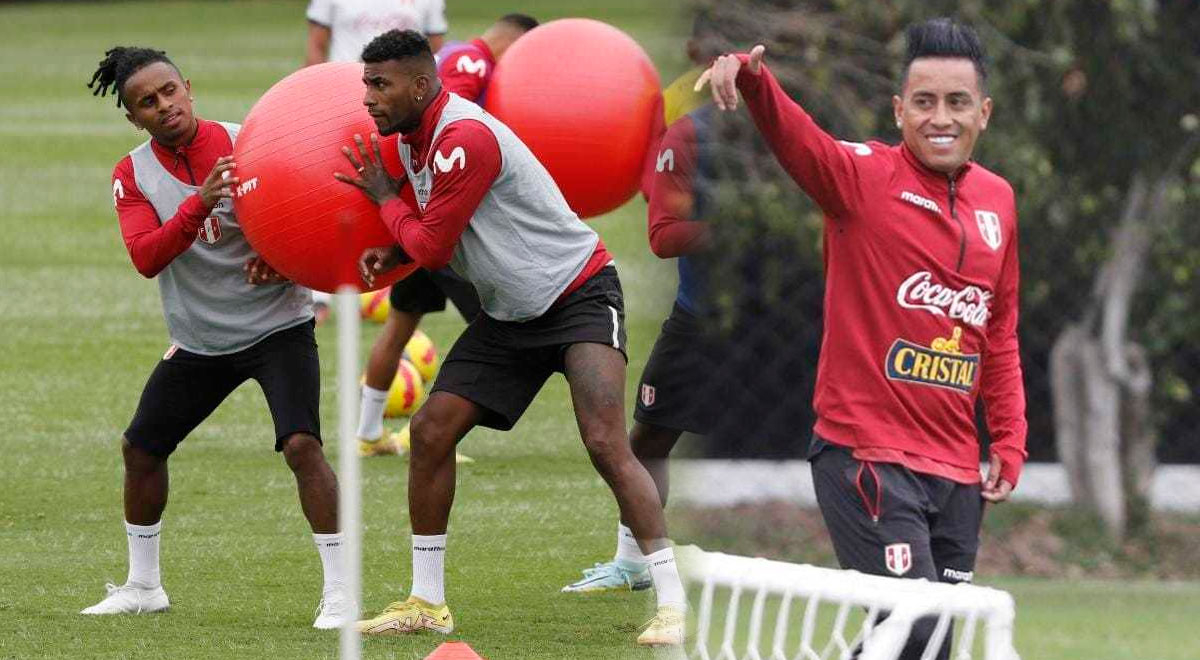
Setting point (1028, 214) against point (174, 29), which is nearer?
point (1028, 214)

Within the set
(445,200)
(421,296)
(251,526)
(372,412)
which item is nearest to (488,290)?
(445,200)

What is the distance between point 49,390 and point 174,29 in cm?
2875

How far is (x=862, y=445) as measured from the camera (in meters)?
4.63

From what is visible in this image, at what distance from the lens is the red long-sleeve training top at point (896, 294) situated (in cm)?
464

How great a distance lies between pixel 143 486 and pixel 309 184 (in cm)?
121

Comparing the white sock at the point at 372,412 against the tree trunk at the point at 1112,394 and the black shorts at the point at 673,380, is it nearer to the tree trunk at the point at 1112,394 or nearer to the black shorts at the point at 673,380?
the black shorts at the point at 673,380

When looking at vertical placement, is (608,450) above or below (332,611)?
above

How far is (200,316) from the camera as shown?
5.68 m

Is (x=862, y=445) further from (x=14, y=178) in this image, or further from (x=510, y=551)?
(x=14, y=178)

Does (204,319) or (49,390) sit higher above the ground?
(204,319)

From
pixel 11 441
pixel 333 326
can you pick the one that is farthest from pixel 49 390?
pixel 333 326

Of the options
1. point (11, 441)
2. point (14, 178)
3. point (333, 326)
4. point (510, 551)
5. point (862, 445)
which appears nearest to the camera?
point (862, 445)

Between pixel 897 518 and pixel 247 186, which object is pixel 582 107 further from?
pixel 897 518

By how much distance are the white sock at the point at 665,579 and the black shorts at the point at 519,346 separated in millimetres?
Result: 553
